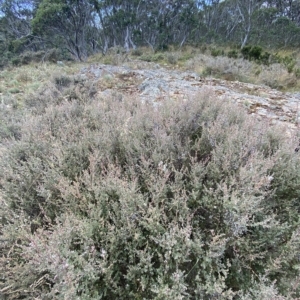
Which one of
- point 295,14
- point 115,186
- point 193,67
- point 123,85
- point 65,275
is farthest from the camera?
point 295,14

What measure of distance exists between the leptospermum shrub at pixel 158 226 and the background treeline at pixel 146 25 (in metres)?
15.1

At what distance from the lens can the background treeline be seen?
1527 centimetres

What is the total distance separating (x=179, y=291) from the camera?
1046 mm

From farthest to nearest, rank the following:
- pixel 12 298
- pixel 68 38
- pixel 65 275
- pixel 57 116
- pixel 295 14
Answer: pixel 295 14
pixel 68 38
pixel 57 116
pixel 12 298
pixel 65 275

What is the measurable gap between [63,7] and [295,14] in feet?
56.6

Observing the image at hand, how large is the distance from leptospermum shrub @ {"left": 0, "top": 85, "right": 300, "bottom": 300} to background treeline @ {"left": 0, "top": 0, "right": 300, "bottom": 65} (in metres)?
15.1

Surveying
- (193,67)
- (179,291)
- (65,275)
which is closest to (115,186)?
(65,275)

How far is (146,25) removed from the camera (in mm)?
19297

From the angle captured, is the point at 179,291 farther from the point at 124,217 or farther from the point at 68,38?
the point at 68,38

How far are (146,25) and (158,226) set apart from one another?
2151cm

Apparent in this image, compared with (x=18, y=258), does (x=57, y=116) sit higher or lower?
higher

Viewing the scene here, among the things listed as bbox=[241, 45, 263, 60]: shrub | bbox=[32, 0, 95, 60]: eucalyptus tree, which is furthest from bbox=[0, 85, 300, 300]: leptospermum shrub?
bbox=[32, 0, 95, 60]: eucalyptus tree

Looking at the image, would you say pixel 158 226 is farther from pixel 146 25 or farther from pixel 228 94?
pixel 146 25

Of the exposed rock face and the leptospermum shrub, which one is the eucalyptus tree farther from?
the leptospermum shrub
